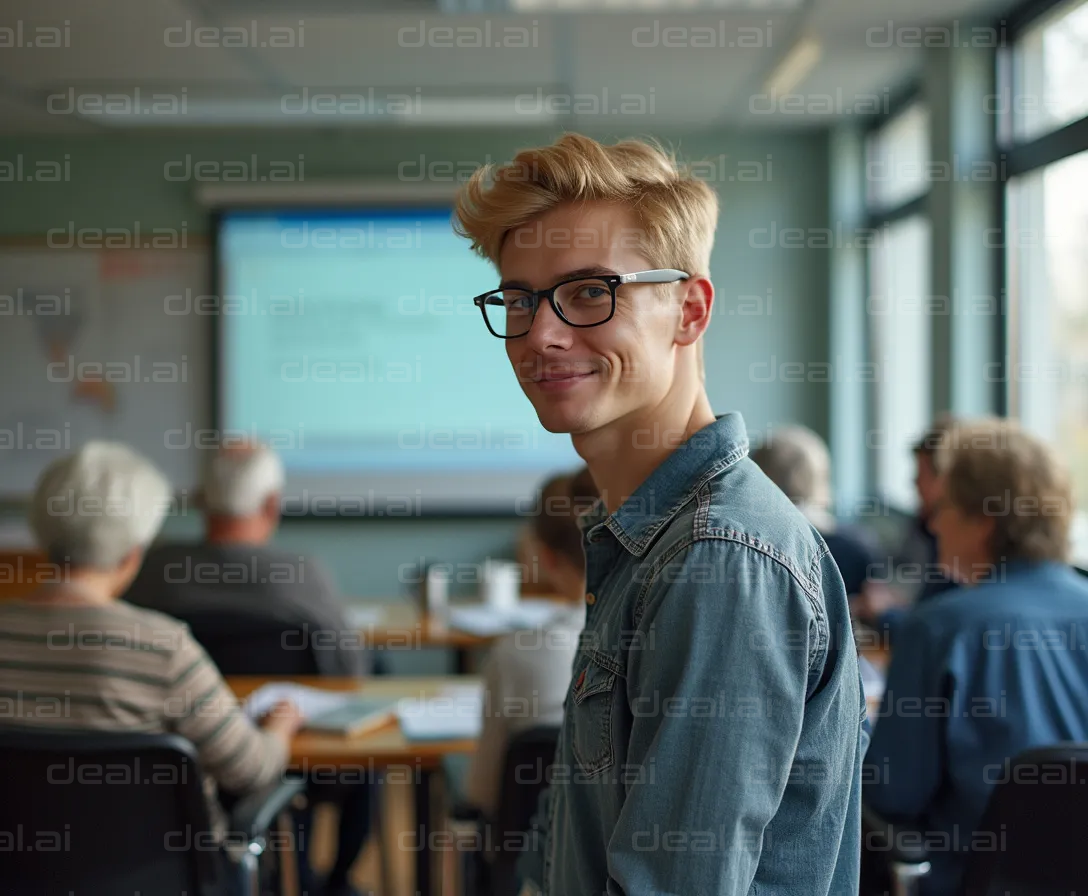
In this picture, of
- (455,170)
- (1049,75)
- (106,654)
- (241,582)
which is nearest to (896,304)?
(1049,75)

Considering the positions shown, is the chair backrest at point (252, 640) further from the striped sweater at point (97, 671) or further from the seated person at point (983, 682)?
the seated person at point (983, 682)

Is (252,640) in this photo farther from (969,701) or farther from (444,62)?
(444,62)

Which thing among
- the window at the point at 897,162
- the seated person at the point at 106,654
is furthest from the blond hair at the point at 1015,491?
the window at the point at 897,162

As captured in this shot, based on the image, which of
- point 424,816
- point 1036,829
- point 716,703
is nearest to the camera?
point 716,703

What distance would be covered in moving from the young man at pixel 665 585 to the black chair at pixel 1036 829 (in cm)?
61

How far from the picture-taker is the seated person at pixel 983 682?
6.33 feet

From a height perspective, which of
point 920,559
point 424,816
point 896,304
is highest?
point 896,304

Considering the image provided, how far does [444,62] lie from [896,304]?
95.1 inches

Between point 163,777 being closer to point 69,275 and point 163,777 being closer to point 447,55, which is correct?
point 447,55

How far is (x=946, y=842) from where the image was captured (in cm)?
199

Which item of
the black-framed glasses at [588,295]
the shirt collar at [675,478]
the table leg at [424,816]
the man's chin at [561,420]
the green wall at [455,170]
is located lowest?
the table leg at [424,816]

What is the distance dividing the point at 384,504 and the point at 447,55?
2.32 meters

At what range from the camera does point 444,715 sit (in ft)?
8.34

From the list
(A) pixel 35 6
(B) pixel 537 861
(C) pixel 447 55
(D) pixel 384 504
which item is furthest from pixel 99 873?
(D) pixel 384 504
